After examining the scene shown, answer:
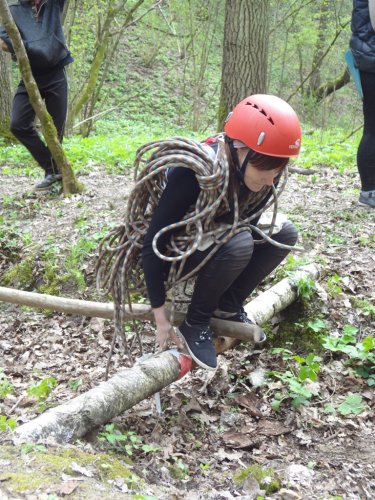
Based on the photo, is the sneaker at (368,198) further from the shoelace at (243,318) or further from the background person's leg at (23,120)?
the background person's leg at (23,120)

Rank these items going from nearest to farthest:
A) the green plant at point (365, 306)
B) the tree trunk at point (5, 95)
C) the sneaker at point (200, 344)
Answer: the sneaker at point (200, 344)
the green plant at point (365, 306)
the tree trunk at point (5, 95)

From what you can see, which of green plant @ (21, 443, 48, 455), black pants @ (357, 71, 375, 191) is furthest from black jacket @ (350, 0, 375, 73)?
green plant @ (21, 443, 48, 455)

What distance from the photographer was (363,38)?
5012 millimetres

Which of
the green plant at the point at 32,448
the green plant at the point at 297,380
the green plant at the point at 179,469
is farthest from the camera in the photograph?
the green plant at the point at 297,380

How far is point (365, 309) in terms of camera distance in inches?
161

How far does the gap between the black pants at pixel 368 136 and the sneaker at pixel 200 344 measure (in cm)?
276

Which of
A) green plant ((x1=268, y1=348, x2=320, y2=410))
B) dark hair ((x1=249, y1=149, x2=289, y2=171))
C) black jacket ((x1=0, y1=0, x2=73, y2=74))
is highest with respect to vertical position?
black jacket ((x1=0, y1=0, x2=73, y2=74))

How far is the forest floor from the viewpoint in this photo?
8.21 ft

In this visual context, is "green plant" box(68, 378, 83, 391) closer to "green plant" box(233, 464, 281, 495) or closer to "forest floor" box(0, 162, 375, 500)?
"forest floor" box(0, 162, 375, 500)

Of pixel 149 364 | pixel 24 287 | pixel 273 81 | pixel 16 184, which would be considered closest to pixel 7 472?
pixel 149 364

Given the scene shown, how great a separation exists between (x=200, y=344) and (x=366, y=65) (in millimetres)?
3091

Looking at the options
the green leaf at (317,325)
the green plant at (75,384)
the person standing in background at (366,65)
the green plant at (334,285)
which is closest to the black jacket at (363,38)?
the person standing in background at (366,65)

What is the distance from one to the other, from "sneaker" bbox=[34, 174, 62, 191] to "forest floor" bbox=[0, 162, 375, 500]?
0.77 m

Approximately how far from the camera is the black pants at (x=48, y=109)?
249 inches
